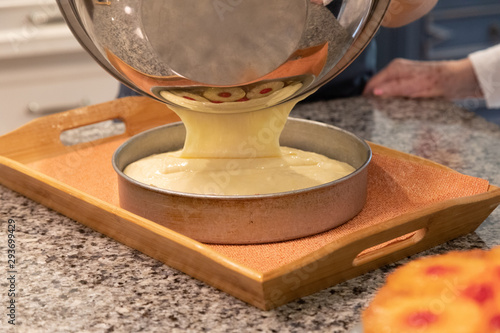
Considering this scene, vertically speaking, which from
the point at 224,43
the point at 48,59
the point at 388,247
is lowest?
the point at 48,59

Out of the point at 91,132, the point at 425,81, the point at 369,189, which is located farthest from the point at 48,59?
the point at 369,189

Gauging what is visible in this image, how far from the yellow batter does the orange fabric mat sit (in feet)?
0.18

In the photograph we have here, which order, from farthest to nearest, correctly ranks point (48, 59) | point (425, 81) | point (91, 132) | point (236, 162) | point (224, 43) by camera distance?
point (48, 59) → point (425, 81) → point (91, 132) → point (236, 162) → point (224, 43)

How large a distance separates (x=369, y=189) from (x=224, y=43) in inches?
12.0

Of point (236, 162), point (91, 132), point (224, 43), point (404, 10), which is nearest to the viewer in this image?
point (224, 43)

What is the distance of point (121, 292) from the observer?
0.62 m

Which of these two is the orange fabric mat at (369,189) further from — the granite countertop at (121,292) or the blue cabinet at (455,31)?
the blue cabinet at (455,31)

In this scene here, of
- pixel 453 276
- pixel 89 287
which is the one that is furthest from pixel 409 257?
pixel 89 287

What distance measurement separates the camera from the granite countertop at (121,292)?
0.57m

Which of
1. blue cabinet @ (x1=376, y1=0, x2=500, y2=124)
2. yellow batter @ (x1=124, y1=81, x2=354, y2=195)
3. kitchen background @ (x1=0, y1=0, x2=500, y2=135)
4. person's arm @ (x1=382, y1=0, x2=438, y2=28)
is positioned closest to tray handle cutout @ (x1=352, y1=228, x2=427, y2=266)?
yellow batter @ (x1=124, y1=81, x2=354, y2=195)

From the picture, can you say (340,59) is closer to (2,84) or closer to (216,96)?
(216,96)

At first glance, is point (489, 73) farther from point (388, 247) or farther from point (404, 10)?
point (388, 247)

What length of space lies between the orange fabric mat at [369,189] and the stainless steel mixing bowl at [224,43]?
16 cm

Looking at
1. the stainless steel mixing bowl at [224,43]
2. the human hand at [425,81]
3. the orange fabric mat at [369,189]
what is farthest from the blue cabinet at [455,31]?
the stainless steel mixing bowl at [224,43]
